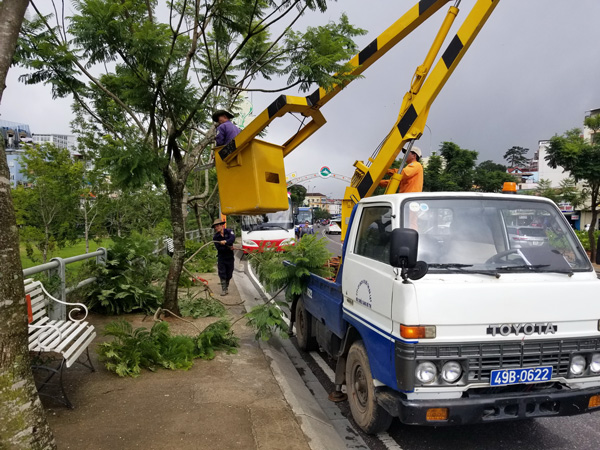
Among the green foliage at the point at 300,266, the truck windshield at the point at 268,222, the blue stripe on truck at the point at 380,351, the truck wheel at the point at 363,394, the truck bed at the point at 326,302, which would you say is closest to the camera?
the blue stripe on truck at the point at 380,351

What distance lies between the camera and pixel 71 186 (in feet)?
52.5

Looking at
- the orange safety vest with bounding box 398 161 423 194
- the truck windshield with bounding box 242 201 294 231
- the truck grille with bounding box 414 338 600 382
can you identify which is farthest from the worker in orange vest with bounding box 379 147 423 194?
the truck windshield with bounding box 242 201 294 231

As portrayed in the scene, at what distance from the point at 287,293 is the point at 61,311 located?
115 inches

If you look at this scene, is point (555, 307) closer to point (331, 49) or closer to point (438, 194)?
point (438, 194)

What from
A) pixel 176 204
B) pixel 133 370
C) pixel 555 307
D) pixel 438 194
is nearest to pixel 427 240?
pixel 438 194

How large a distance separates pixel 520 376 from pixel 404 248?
1.23 m

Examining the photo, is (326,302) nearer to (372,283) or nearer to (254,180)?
(372,283)

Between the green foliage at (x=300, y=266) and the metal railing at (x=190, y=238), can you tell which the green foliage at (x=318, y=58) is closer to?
the green foliage at (x=300, y=266)

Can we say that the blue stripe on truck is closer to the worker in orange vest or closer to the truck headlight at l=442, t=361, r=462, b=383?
the truck headlight at l=442, t=361, r=462, b=383

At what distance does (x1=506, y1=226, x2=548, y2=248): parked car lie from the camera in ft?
11.7

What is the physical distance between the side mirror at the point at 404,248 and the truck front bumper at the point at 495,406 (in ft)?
3.17

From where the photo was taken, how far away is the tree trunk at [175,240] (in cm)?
652

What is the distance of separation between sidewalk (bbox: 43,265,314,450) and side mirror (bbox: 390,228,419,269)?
5.35 feet

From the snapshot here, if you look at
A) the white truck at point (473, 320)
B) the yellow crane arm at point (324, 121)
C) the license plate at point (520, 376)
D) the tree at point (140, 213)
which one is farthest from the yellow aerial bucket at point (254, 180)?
the tree at point (140, 213)
